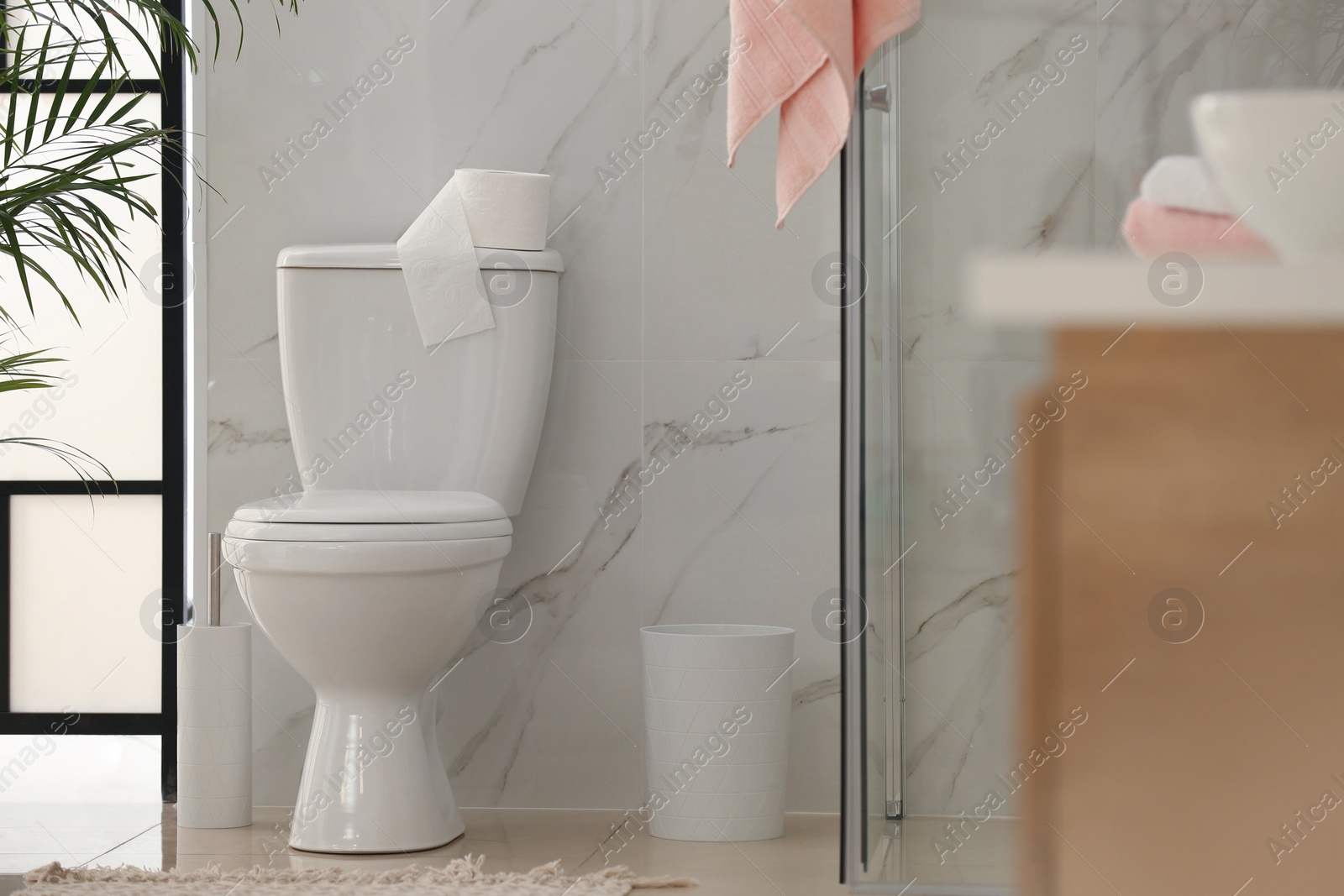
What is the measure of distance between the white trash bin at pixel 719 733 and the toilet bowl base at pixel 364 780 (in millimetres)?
368

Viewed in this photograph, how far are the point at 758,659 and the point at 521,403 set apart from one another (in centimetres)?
55

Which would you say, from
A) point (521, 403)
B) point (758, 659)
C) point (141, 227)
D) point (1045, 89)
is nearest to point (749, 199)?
point (521, 403)

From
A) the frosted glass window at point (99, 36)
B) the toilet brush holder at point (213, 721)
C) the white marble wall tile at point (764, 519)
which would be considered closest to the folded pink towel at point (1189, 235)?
the white marble wall tile at point (764, 519)

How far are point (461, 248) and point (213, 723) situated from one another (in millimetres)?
826

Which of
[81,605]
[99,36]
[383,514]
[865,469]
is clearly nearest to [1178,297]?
[865,469]

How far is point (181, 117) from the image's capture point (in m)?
2.18

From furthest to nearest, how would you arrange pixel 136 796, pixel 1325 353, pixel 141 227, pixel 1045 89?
pixel 141 227, pixel 136 796, pixel 1045 89, pixel 1325 353

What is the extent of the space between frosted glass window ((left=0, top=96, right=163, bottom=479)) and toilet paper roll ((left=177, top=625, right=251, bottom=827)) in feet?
1.85

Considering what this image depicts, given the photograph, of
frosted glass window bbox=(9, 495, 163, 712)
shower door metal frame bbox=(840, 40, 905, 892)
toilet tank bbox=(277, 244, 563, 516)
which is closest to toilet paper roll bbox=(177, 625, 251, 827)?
toilet tank bbox=(277, 244, 563, 516)

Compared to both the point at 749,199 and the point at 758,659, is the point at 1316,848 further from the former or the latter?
the point at 749,199

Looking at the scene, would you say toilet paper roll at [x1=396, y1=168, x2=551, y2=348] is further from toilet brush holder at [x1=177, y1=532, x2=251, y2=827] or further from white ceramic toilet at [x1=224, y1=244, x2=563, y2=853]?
toilet brush holder at [x1=177, y1=532, x2=251, y2=827]

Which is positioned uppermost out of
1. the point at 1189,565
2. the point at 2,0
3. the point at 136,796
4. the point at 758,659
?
the point at 2,0

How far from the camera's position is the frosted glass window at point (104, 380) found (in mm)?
2359

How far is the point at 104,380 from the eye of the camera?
2.37m
